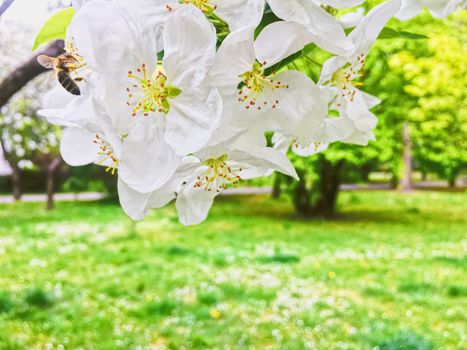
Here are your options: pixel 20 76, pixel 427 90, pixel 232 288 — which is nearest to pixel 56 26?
pixel 20 76

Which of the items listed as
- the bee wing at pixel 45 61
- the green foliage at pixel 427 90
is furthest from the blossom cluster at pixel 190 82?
the green foliage at pixel 427 90

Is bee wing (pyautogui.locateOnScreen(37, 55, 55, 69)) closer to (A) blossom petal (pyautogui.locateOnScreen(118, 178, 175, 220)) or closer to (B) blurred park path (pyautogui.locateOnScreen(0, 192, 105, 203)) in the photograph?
(A) blossom petal (pyautogui.locateOnScreen(118, 178, 175, 220))

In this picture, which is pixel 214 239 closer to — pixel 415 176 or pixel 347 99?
pixel 347 99

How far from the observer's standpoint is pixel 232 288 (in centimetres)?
562

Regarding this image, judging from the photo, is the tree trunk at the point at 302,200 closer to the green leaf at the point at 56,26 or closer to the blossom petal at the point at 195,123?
the green leaf at the point at 56,26

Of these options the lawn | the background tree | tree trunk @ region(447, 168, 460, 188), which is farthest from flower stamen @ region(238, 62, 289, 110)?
tree trunk @ region(447, 168, 460, 188)

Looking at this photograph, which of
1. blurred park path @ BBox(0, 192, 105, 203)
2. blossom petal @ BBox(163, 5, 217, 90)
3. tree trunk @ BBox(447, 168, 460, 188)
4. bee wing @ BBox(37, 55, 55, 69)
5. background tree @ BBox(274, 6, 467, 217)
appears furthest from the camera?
tree trunk @ BBox(447, 168, 460, 188)

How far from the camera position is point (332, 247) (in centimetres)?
836

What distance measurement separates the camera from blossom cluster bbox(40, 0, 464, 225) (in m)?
0.50

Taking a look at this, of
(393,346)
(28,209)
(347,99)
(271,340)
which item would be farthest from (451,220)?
(347,99)

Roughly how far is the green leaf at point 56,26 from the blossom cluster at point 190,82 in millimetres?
132

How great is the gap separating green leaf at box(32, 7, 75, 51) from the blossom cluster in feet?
0.43

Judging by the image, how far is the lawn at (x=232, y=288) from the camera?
4.42 meters

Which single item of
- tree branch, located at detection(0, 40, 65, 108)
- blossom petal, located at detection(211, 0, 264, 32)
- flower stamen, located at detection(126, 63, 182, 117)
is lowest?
flower stamen, located at detection(126, 63, 182, 117)
